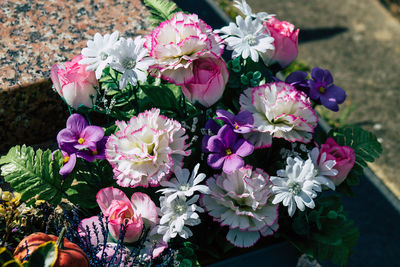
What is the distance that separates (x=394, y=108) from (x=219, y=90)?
2.15m

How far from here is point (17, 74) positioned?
1.77 m

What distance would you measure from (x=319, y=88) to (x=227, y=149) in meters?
0.44

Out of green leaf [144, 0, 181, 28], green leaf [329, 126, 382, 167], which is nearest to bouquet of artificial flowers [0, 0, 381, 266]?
green leaf [329, 126, 382, 167]

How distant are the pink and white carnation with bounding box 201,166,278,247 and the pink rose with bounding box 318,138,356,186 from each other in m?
0.24

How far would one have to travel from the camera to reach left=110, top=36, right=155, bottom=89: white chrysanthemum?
1.29 metres

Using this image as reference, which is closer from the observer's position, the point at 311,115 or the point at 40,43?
the point at 311,115

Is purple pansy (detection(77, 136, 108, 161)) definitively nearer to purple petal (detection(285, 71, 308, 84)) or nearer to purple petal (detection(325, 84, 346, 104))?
purple petal (detection(285, 71, 308, 84))

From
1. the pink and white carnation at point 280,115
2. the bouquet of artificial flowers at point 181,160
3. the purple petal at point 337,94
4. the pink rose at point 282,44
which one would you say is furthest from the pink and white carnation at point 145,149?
the purple petal at point 337,94

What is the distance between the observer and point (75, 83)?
133 cm

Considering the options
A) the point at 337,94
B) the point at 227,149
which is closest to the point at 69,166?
the point at 227,149

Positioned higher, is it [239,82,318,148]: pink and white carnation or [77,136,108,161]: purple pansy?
[239,82,318,148]: pink and white carnation

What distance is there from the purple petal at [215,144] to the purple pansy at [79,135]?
309mm

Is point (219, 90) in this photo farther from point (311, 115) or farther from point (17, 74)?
point (17, 74)

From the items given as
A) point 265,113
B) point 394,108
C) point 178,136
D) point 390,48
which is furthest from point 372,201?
point 390,48
